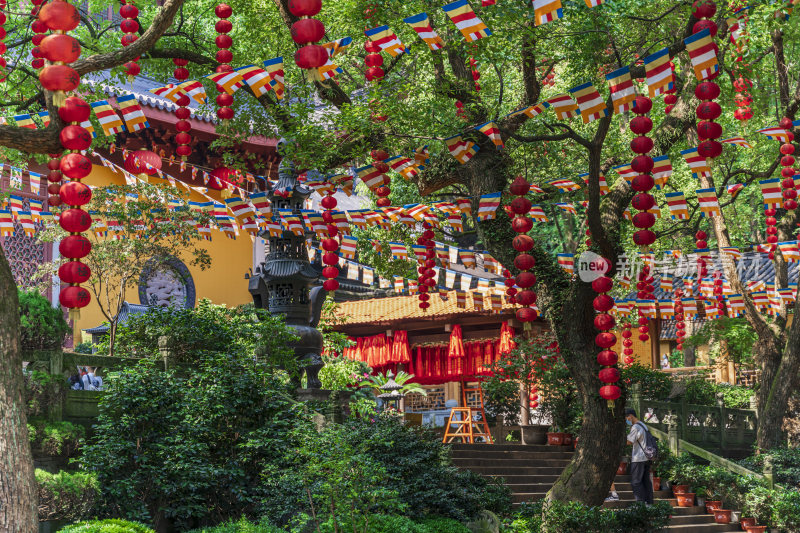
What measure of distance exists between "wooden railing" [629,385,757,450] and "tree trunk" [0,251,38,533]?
43.8 feet

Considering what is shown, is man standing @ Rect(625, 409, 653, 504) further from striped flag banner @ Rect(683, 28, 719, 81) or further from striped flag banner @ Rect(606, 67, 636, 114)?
striped flag banner @ Rect(683, 28, 719, 81)

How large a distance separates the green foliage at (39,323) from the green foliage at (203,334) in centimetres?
155

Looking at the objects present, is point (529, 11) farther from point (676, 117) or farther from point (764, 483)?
point (764, 483)

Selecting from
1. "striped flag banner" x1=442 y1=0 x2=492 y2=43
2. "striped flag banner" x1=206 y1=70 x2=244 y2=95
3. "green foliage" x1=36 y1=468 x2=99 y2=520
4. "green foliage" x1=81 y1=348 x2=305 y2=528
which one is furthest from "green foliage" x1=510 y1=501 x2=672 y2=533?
"striped flag banner" x1=206 y1=70 x2=244 y2=95

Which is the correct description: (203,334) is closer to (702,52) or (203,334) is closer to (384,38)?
(384,38)

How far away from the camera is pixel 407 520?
893cm

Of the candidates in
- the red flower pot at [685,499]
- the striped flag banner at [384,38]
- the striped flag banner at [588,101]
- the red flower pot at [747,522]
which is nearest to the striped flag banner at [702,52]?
the striped flag banner at [588,101]

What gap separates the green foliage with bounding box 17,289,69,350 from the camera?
9771 millimetres

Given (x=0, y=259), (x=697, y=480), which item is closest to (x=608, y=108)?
(x=0, y=259)

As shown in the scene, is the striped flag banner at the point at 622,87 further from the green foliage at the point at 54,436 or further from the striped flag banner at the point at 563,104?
the green foliage at the point at 54,436

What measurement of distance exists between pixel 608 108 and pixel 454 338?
12.6m

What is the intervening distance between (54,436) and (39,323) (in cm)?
133

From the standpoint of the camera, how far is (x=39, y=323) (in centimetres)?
993

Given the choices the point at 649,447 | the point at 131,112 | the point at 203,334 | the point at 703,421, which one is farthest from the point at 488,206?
the point at 703,421
